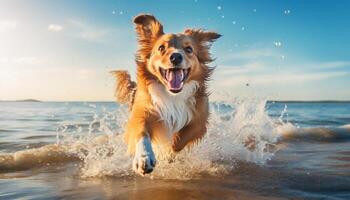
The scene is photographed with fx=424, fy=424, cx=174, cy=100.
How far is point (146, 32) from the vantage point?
5977 mm

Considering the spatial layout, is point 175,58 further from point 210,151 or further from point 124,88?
point 210,151

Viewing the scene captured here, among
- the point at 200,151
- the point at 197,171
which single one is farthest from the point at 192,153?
the point at 197,171

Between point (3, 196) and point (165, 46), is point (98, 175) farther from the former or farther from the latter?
point (165, 46)

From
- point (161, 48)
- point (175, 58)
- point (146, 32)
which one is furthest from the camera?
point (146, 32)

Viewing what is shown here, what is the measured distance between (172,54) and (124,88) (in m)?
2.06

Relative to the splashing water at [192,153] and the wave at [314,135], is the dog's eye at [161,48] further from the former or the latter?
the wave at [314,135]

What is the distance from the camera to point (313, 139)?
33.2 ft

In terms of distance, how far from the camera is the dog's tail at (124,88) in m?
7.03

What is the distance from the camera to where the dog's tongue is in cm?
542

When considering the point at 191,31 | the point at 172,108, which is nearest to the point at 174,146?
the point at 172,108

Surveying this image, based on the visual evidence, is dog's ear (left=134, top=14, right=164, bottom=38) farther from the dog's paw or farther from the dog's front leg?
the dog's paw

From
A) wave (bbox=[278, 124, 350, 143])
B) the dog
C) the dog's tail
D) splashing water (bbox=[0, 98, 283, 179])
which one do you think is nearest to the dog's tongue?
the dog

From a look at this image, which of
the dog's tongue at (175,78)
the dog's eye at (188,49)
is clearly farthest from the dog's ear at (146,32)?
the dog's tongue at (175,78)

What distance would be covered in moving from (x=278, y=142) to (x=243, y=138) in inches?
50.2
